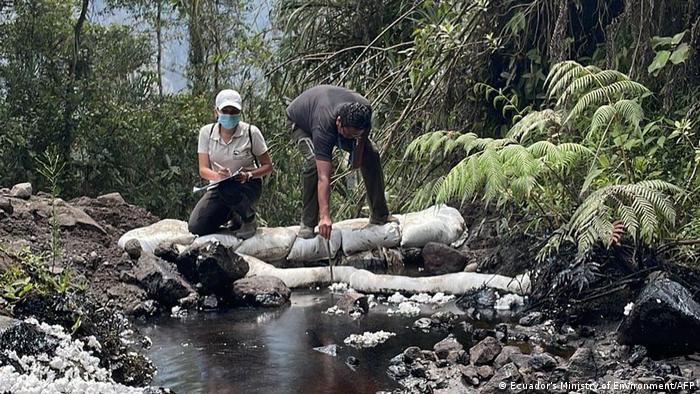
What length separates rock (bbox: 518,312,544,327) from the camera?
4.87 m

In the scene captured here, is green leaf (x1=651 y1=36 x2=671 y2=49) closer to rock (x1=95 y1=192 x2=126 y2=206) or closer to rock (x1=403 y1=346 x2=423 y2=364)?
rock (x1=403 y1=346 x2=423 y2=364)

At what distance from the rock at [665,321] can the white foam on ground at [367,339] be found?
1.28m

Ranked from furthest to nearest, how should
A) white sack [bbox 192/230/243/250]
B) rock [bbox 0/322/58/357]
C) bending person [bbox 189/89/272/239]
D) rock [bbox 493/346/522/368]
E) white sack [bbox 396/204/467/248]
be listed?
white sack [bbox 396/204/467/248]
white sack [bbox 192/230/243/250]
bending person [bbox 189/89/272/239]
rock [bbox 493/346/522/368]
rock [bbox 0/322/58/357]

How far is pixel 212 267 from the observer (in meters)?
5.67

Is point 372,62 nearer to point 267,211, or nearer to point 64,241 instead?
point 267,211

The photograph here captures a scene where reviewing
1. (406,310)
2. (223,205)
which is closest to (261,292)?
(406,310)

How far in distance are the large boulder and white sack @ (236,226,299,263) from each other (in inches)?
34.6

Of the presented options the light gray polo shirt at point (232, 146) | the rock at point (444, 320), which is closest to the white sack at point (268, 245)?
the light gray polo shirt at point (232, 146)

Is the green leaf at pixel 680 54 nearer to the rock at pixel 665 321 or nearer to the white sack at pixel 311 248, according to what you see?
the rock at pixel 665 321

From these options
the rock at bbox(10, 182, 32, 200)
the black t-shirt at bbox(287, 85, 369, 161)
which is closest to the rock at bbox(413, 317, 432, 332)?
the black t-shirt at bbox(287, 85, 369, 161)

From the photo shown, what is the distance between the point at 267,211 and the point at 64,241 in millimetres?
4134

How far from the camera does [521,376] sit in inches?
148

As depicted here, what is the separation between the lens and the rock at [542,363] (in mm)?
3895

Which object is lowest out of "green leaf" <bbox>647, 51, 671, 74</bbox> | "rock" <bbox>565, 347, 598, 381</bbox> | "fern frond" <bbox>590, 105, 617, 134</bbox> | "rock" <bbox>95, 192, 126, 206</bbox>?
"rock" <bbox>565, 347, 598, 381</bbox>
